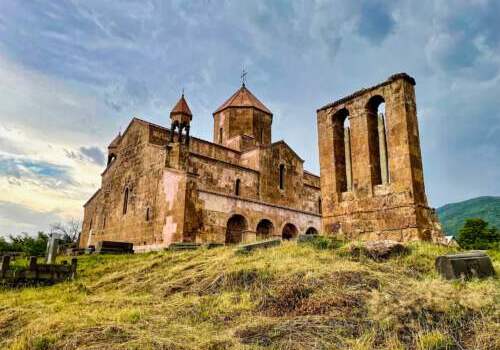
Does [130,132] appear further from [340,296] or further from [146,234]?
[340,296]

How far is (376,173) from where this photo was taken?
9.25 m

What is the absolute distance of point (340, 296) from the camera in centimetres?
483

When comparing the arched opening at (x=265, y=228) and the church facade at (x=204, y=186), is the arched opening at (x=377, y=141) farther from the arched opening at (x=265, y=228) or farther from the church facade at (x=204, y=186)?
the arched opening at (x=265, y=228)

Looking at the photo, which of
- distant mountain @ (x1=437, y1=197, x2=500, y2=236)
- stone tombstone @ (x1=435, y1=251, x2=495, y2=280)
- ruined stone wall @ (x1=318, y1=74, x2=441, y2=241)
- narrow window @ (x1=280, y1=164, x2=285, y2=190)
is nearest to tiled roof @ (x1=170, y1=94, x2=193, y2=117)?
narrow window @ (x1=280, y1=164, x2=285, y2=190)

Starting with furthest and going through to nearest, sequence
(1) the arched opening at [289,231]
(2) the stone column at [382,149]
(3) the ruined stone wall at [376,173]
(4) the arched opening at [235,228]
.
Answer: (1) the arched opening at [289,231] < (4) the arched opening at [235,228] < (2) the stone column at [382,149] < (3) the ruined stone wall at [376,173]

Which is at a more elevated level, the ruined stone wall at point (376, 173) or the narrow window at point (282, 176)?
the narrow window at point (282, 176)

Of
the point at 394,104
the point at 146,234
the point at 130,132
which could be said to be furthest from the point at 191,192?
the point at 394,104

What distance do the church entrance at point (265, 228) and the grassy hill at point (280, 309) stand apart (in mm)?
12814

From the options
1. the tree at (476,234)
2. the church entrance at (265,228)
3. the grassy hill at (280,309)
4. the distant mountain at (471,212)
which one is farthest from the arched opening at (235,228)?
the distant mountain at (471,212)

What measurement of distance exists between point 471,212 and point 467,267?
96128 millimetres

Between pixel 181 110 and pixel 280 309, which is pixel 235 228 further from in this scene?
pixel 280 309

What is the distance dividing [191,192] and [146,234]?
370 centimetres

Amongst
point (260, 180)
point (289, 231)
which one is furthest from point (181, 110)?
point (289, 231)

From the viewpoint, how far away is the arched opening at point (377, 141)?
361 inches
